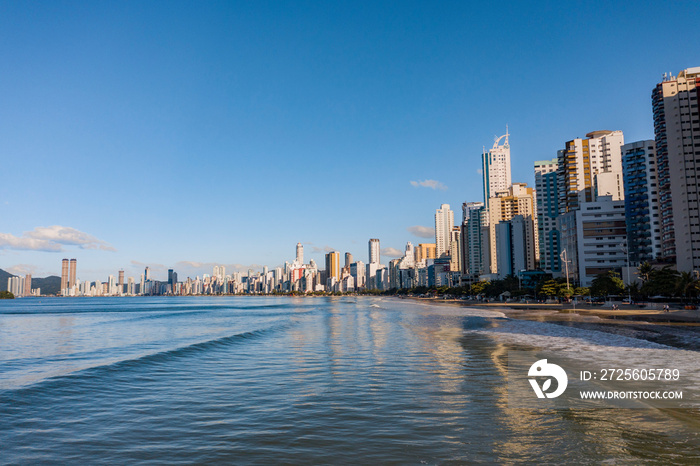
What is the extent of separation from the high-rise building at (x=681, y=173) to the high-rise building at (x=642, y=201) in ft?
39.7

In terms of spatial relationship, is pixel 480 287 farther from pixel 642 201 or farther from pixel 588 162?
pixel 642 201

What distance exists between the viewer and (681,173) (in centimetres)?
11588

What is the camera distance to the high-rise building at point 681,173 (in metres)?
113

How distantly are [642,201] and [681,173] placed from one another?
34208mm

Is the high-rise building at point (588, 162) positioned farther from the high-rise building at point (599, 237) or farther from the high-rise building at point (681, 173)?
the high-rise building at point (681, 173)

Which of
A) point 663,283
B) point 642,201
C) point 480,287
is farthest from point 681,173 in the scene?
point 480,287

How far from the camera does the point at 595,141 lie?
184625 mm

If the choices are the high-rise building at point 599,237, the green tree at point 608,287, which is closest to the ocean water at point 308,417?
the green tree at point 608,287

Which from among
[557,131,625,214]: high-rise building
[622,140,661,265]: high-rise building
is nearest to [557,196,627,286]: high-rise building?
[622,140,661,265]: high-rise building

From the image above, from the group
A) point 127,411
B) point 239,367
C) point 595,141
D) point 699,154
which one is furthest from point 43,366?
point 595,141

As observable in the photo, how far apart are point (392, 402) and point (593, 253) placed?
152 m

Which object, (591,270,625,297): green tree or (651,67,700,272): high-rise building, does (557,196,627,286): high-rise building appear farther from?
(591,270,625,297): green tree

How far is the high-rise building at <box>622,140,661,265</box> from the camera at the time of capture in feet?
457

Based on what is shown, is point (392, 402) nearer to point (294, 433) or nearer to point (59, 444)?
point (294, 433)
